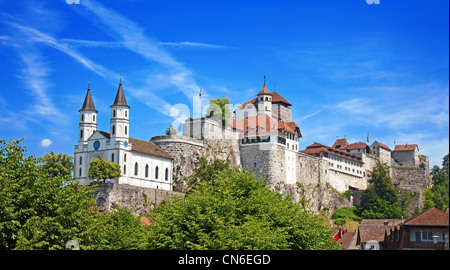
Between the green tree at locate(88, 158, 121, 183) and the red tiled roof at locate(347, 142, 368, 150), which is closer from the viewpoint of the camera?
the green tree at locate(88, 158, 121, 183)

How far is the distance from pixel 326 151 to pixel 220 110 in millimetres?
21533

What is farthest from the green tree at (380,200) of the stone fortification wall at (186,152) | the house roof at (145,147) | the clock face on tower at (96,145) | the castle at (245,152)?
the clock face on tower at (96,145)

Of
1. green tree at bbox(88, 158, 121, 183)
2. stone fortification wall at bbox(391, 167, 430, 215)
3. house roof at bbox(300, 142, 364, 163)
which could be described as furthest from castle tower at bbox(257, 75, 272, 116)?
green tree at bbox(88, 158, 121, 183)

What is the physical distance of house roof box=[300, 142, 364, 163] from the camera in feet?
342

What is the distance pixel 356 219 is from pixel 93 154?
44.5m

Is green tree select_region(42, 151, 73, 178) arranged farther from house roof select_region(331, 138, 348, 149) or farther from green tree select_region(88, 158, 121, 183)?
house roof select_region(331, 138, 348, 149)

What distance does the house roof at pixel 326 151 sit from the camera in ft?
342

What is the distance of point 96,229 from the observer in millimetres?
30422

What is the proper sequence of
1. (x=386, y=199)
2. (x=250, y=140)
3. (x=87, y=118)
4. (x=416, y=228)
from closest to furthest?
(x=416, y=228), (x=87, y=118), (x=250, y=140), (x=386, y=199)

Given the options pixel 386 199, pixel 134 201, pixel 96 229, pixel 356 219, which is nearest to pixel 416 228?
pixel 96 229

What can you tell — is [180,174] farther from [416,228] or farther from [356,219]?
[416,228]

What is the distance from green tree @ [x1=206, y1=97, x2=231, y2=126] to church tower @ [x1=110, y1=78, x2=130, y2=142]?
61.1 feet

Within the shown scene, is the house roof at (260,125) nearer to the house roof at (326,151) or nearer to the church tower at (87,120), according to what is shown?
the house roof at (326,151)

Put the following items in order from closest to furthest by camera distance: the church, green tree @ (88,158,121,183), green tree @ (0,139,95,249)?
1. green tree @ (0,139,95,249)
2. green tree @ (88,158,121,183)
3. the church
